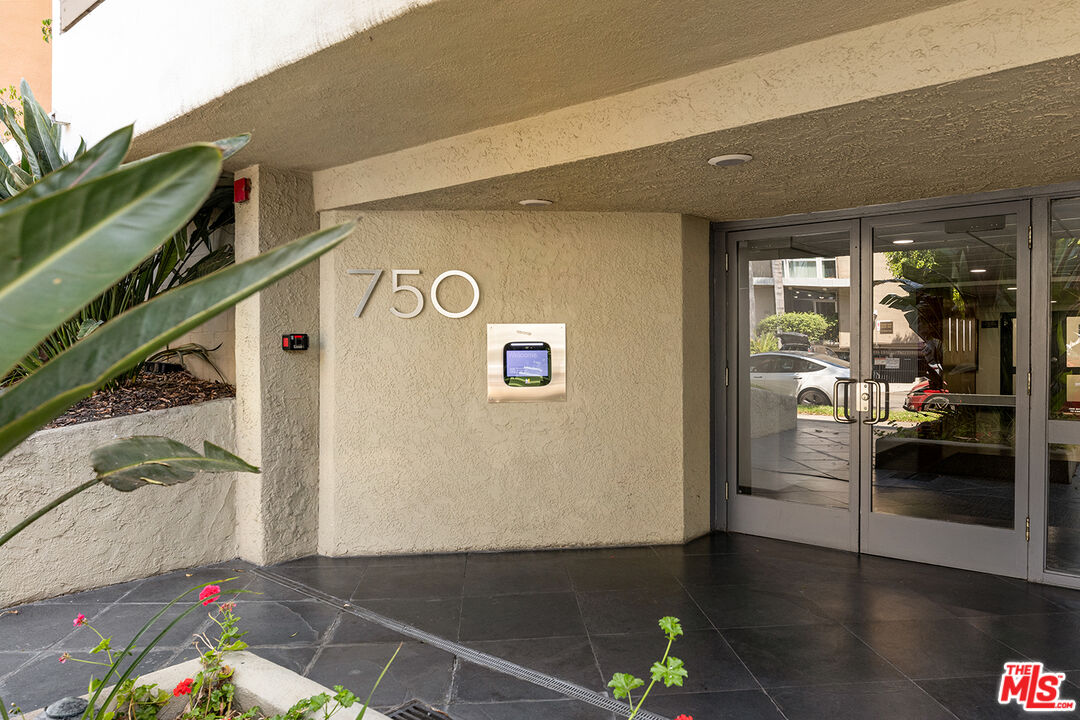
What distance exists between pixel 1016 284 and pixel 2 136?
8472 mm

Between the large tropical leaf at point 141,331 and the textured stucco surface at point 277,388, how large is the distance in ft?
13.8

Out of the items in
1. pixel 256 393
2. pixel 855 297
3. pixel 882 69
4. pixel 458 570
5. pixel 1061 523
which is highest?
pixel 882 69

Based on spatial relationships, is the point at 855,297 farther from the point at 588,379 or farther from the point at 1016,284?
the point at 588,379

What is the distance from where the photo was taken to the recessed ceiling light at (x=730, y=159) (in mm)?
3531

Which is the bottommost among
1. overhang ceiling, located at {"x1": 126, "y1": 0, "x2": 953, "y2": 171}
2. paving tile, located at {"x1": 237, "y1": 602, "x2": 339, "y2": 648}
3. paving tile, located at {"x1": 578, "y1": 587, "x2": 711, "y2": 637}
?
paving tile, located at {"x1": 578, "y1": 587, "x2": 711, "y2": 637}

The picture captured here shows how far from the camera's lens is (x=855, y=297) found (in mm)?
4938

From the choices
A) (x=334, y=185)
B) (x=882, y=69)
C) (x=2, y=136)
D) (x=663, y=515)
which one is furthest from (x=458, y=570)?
(x=2, y=136)

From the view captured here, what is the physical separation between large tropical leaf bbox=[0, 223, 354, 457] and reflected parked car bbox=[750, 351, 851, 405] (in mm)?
4972

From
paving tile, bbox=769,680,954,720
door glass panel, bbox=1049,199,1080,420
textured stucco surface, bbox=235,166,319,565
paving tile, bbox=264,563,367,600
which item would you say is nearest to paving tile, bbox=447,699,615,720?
paving tile, bbox=769,680,954,720

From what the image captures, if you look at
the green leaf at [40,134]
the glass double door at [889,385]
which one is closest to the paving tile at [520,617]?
the glass double door at [889,385]

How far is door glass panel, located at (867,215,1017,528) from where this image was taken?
441cm

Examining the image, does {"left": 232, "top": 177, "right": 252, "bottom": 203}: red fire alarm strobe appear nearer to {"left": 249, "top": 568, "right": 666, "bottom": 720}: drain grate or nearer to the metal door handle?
{"left": 249, "top": 568, "right": 666, "bottom": 720}: drain grate

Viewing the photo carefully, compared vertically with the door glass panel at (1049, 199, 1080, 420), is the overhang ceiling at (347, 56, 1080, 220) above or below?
above

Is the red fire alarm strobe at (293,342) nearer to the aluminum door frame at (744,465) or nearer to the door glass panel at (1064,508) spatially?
the aluminum door frame at (744,465)
